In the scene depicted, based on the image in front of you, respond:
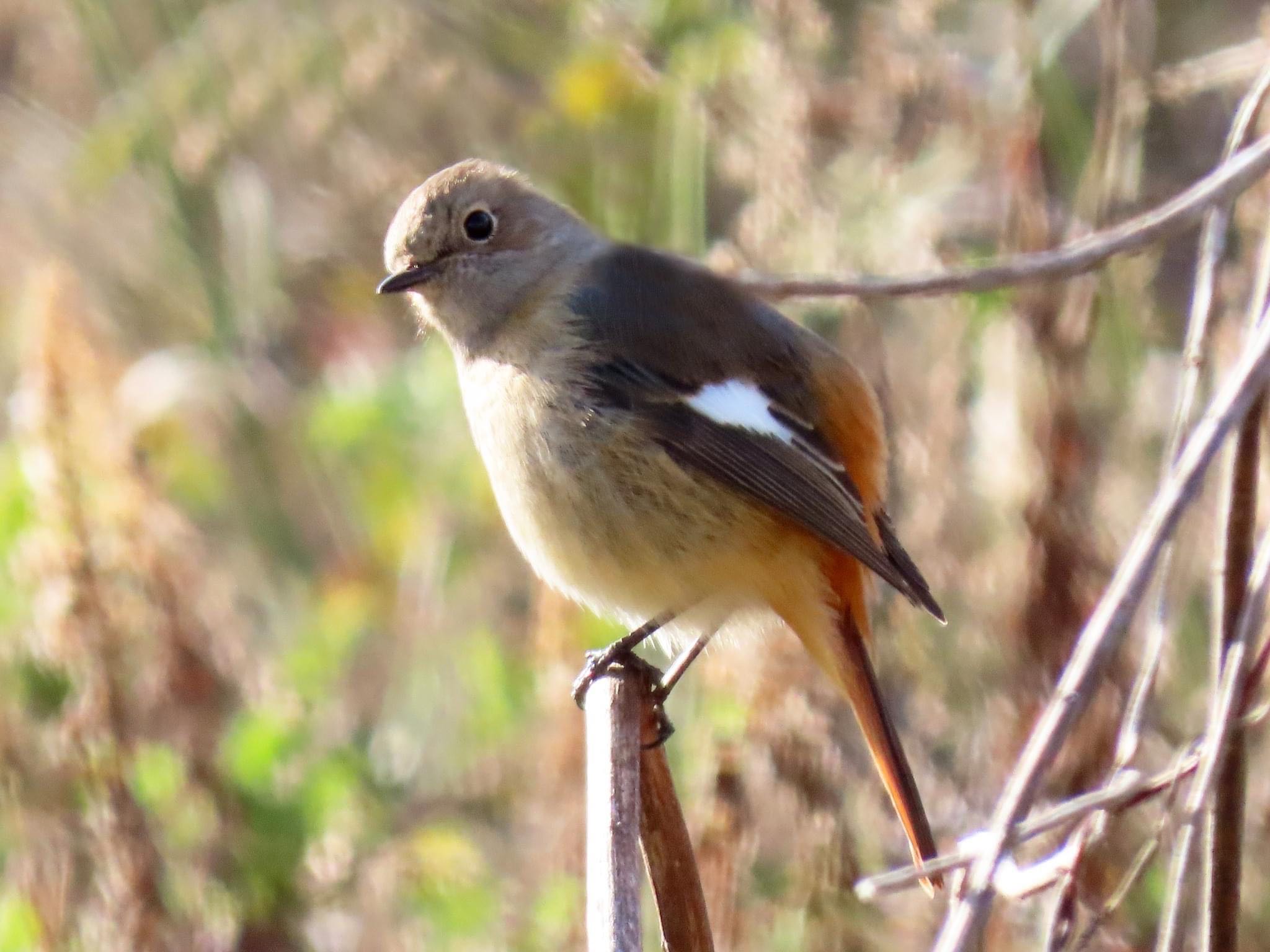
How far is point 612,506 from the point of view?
10.1 feet

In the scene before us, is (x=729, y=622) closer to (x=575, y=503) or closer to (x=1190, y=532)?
(x=575, y=503)

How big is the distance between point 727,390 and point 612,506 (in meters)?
0.34

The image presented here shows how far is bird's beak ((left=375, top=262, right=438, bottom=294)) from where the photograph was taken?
3383 mm

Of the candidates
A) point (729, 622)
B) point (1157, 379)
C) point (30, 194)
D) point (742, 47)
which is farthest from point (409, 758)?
point (30, 194)

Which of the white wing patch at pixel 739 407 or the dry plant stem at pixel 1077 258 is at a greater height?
the white wing patch at pixel 739 407

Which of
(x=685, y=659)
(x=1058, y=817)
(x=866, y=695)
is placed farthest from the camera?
(x=685, y=659)

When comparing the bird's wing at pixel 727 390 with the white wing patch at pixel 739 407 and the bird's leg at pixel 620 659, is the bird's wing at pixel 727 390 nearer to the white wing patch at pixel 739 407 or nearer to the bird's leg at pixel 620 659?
the white wing patch at pixel 739 407

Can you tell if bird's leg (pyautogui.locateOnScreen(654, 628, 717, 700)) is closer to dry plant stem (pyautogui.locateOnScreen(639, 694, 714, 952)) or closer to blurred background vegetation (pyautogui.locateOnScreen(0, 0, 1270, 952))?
blurred background vegetation (pyautogui.locateOnScreen(0, 0, 1270, 952))

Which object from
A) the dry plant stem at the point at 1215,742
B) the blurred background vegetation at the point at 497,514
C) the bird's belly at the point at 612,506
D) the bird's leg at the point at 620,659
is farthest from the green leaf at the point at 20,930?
the dry plant stem at the point at 1215,742

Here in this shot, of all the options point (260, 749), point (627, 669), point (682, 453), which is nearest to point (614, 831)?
point (627, 669)

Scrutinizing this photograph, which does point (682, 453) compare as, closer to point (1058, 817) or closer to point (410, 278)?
point (410, 278)

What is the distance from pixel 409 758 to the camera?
14.4ft

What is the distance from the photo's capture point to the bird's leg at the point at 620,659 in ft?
10.2

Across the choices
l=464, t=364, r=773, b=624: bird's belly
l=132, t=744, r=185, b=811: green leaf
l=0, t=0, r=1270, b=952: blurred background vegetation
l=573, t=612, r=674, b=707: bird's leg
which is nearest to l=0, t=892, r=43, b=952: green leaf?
l=0, t=0, r=1270, b=952: blurred background vegetation
